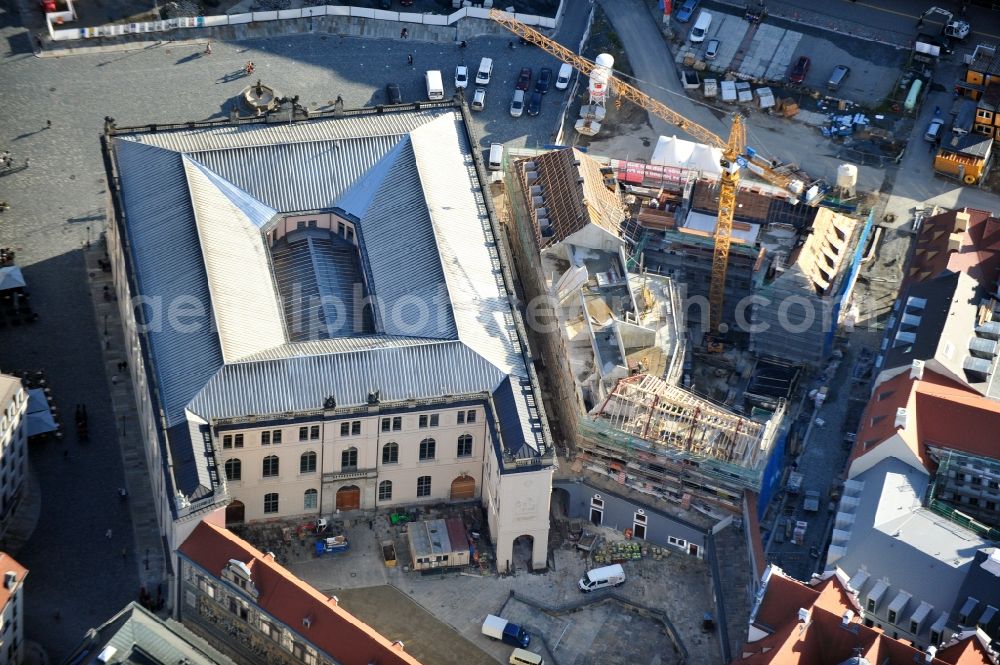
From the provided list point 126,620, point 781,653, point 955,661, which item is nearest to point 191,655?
point 126,620

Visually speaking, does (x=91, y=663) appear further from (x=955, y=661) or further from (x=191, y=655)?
(x=955, y=661)

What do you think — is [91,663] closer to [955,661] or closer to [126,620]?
[126,620]

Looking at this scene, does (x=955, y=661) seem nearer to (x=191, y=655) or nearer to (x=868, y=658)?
(x=868, y=658)

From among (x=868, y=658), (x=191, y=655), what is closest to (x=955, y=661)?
(x=868, y=658)

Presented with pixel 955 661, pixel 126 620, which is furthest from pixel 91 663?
pixel 955 661

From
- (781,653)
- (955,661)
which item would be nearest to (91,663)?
(781,653)

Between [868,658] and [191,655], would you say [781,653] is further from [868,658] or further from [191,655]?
[191,655]
